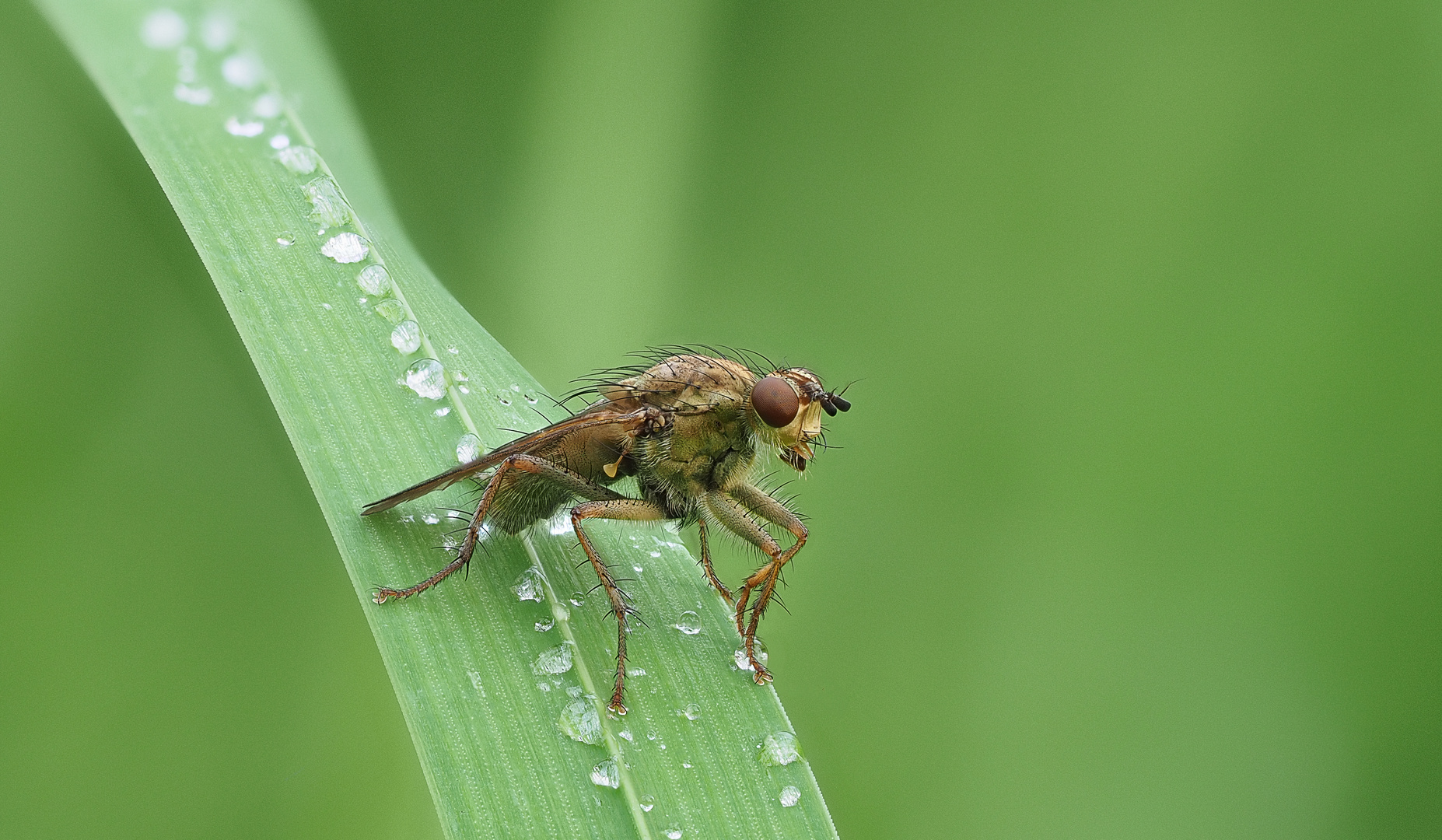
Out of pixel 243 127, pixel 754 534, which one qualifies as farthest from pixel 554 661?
pixel 243 127

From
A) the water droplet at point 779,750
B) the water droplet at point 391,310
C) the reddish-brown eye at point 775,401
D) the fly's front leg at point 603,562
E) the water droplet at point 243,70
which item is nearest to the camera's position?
the water droplet at point 779,750

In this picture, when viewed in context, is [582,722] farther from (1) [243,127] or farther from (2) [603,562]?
(1) [243,127]

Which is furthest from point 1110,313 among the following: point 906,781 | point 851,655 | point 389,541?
point 389,541

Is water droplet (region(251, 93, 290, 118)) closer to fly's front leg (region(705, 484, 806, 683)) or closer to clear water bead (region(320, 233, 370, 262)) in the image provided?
clear water bead (region(320, 233, 370, 262))

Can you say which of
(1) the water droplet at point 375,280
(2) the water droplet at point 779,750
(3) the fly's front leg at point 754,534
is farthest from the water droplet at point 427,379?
(2) the water droplet at point 779,750

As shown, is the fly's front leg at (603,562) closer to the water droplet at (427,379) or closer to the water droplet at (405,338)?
the water droplet at (427,379)

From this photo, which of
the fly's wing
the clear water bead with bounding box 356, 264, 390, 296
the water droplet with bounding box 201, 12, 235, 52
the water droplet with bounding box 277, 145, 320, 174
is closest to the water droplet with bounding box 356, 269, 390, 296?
the clear water bead with bounding box 356, 264, 390, 296
